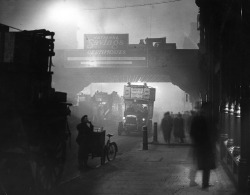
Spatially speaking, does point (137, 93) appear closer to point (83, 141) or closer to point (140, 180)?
point (83, 141)

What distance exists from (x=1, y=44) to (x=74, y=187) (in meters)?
3.93

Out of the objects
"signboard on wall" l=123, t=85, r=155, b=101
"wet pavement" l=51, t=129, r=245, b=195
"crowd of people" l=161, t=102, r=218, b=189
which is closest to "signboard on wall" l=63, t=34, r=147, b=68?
"signboard on wall" l=123, t=85, r=155, b=101

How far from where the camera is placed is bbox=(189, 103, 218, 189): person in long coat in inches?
337

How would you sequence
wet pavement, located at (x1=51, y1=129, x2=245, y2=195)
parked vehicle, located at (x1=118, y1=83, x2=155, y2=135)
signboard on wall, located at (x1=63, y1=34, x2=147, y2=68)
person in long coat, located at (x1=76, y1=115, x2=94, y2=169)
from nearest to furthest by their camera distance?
wet pavement, located at (x1=51, y1=129, x2=245, y2=195) → person in long coat, located at (x1=76, y1=115, x2=94, y2=169) → parked vehicle, located at (x1=118, y1=83, x2=155, y2=135) → signboard on wall, located at (x1=63, y1=34, x2=147, y2=68)

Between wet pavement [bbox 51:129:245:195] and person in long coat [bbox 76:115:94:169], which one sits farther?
person in long coat [bbox 76:115:94:169]

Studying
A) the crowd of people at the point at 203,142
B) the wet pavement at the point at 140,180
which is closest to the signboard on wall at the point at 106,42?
the wet pavement at the point at 140,180

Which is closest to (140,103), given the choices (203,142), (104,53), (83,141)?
(104,53)

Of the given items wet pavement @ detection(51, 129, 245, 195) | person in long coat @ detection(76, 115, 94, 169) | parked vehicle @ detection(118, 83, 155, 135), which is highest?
parked vehicle @ detection(118, 83, 155, 135)

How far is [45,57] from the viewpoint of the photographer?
8.84 meters

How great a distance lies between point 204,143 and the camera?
8617 mm

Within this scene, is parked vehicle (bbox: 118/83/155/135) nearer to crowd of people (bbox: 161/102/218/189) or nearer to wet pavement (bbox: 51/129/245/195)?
wet pavement (bbox: 51/129/245/195)

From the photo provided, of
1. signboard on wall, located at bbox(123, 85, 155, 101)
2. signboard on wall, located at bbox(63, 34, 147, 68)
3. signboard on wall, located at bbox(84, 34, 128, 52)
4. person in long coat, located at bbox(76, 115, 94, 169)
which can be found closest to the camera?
person in long coat, located at bbox(76, 115, 94, 169)

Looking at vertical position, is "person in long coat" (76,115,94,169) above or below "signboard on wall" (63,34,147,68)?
below

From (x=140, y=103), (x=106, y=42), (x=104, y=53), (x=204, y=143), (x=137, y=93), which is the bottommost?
(x=204, y=143)
